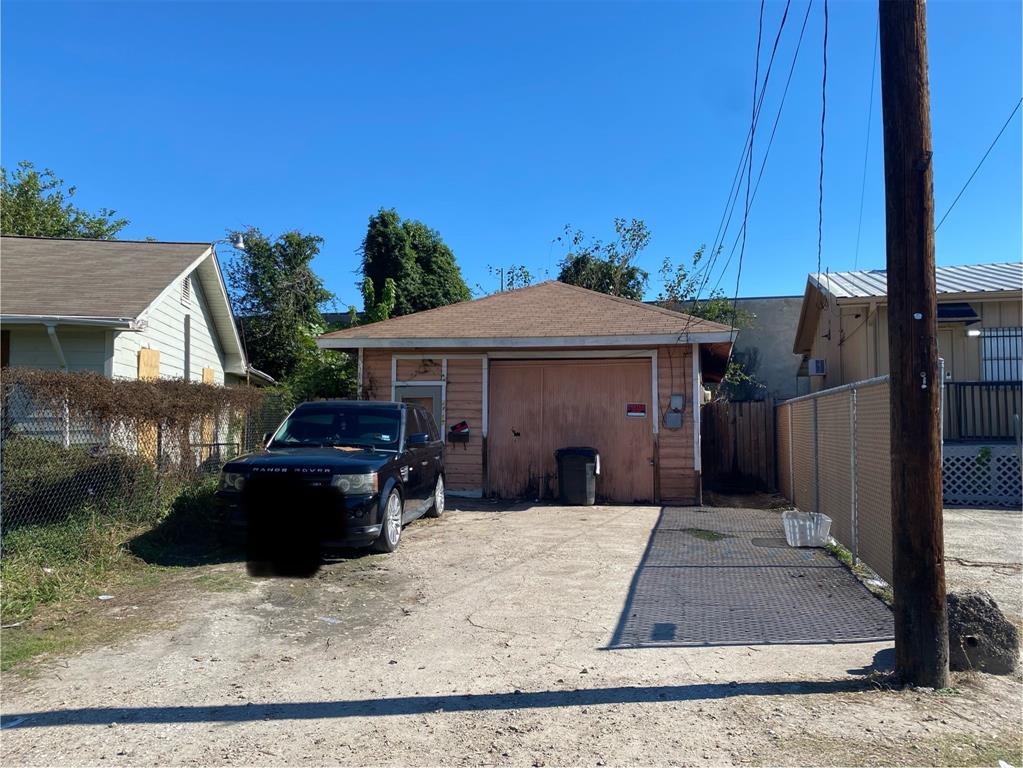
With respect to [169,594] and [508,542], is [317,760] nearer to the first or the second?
[169,594]

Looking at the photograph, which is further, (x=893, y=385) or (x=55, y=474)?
(x=55, y=474)

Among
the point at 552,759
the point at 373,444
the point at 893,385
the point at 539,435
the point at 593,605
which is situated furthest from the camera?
the point at 539,435

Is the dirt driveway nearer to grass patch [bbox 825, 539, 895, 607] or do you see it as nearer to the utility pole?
the utility pole

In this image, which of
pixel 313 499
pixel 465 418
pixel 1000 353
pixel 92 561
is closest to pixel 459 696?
pixel 313 499

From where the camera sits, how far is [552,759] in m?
3.55

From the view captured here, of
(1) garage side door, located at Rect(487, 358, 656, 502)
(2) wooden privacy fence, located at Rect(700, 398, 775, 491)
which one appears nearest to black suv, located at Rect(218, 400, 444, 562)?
(1) garage side door, located at Rect(487, 358, 656, 502)

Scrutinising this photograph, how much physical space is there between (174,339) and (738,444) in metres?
12.4

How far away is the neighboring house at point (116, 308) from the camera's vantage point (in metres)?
12.3

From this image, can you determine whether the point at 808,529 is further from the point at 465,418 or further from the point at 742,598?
the point at 465,418

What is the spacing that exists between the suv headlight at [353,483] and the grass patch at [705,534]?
439 cm

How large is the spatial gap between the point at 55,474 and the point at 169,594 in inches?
73.8

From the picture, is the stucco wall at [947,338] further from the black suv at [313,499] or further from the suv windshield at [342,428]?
the black suv at [313,499]

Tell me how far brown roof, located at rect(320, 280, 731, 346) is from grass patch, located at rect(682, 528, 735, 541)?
366cm

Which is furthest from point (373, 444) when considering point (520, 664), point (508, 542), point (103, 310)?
point (103, 310)
